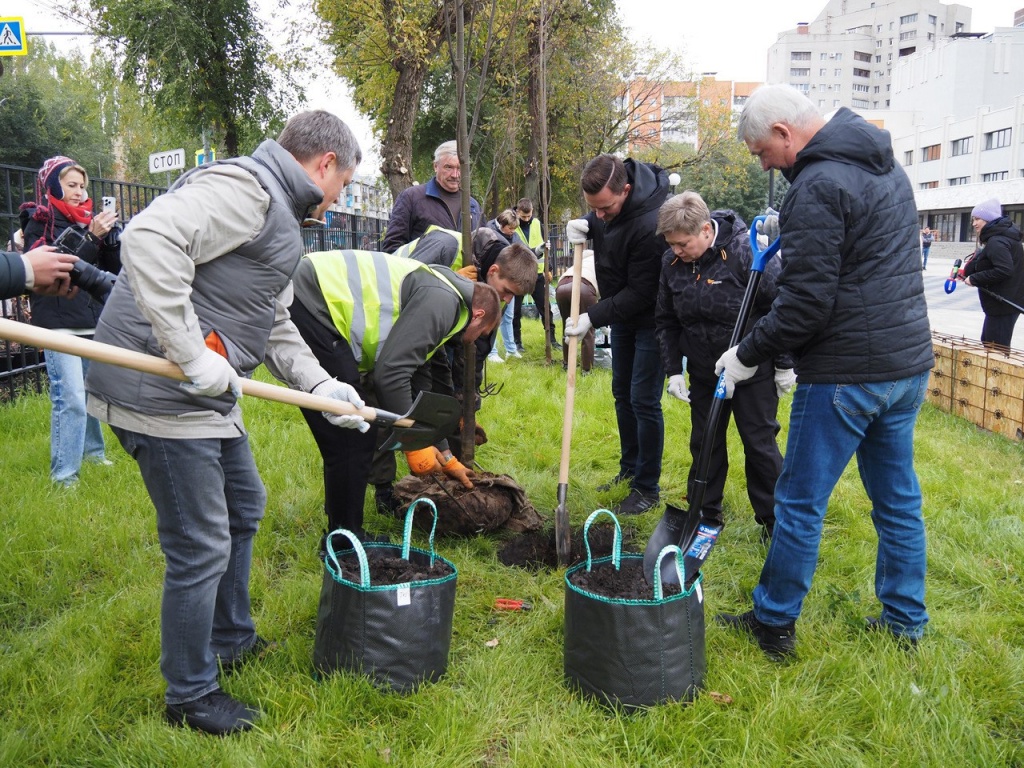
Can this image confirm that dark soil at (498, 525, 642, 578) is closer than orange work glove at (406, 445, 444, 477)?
No

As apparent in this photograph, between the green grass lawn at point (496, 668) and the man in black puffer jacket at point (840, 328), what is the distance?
291mm

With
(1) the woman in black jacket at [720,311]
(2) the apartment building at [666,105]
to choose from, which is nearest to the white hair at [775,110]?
(1) the woman in black jacket at [720,311]

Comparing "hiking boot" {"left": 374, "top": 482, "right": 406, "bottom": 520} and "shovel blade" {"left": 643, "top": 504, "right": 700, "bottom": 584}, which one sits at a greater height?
"shovel blade" {"left": 643, "top": 504, "right": 700, "bottom": 584}

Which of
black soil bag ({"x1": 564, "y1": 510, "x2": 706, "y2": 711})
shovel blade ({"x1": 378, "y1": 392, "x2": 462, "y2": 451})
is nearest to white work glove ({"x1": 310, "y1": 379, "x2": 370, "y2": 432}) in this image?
shovel blade ({"x1": 378, "y1": 392, "x2": 462, "y2": 451})

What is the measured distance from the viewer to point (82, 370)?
4.73 m

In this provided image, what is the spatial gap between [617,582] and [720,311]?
1459 millimetres

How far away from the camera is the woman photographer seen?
4.46 meters

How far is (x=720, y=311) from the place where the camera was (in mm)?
3707

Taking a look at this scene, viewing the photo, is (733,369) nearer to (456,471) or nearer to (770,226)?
(770,226)

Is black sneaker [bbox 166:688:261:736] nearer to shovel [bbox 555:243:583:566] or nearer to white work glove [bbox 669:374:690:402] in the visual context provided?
shovel [bbox 555:243:583:566]

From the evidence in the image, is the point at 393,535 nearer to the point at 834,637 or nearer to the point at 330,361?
the point at 330,361

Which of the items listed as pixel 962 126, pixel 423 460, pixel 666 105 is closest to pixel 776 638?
pixel 423 460

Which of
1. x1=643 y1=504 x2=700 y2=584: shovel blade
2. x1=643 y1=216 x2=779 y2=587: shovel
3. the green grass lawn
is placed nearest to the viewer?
the green grass lawn

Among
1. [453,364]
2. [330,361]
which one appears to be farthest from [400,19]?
[330,361]
